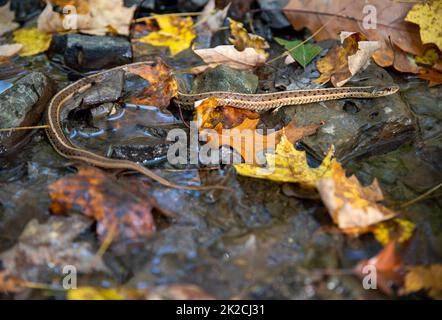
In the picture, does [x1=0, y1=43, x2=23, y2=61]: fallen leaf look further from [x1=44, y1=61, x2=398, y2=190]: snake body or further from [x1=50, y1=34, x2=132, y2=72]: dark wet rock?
[x1=44, y1=61, x2=398, y2=190]: snake body

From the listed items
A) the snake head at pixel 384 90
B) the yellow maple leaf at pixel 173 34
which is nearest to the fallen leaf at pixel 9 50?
the yellow maple leaf at pixel 173 34

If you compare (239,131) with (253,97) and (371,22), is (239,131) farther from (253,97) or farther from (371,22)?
(371,22)

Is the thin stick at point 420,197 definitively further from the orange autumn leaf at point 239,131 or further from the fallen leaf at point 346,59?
the fallen leaf at point 346,59

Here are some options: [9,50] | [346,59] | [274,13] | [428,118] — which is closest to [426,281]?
[428,118]

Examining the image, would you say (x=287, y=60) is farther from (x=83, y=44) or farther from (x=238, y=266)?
(x=238, y=266)

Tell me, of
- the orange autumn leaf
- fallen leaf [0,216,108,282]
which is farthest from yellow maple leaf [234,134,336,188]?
fallen leaf [0,216,108,282]
